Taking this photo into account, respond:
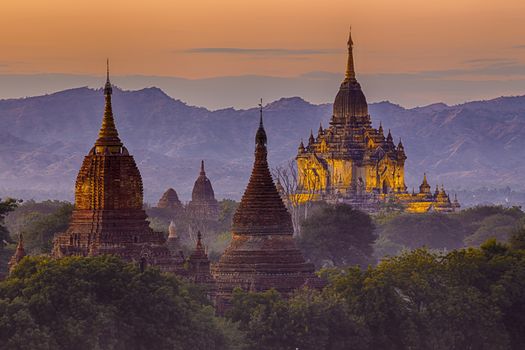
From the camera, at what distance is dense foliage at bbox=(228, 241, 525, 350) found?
85.2 m

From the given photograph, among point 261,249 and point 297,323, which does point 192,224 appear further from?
point 297,323

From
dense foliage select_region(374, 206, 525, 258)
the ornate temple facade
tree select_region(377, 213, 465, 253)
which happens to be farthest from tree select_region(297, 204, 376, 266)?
the ornate temple facade

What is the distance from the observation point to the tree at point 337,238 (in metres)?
139

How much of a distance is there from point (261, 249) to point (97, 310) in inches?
900

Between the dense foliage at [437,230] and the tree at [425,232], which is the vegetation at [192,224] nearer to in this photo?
the dense foliage at [437,230]

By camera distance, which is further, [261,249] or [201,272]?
[261,249]

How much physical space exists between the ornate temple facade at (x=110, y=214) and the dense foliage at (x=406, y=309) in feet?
22.3

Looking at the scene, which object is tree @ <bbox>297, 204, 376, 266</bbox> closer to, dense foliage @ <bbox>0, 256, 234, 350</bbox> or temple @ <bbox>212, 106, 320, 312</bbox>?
temple @ <bbox>212, 106, 320, 312</bbox>

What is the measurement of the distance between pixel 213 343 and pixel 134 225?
1648cm

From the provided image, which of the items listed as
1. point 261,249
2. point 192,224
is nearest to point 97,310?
point 261,249

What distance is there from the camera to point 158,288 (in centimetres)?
8100

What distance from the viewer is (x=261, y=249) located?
9969 cm

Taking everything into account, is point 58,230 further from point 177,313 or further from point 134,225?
point 177,313

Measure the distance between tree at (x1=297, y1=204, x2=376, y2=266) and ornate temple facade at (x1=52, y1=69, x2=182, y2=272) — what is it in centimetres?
3886
